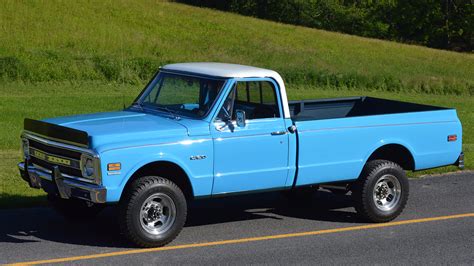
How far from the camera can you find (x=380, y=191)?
9.95m

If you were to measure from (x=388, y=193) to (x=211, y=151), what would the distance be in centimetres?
249

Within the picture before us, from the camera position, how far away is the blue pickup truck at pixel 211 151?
325 inches

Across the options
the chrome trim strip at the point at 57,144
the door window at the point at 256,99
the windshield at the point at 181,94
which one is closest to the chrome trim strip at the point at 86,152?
→ the chrome trim strip at the point at 57,144

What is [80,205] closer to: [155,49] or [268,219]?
[268,219]

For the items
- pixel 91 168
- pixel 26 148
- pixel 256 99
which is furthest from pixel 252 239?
pixel 26 148

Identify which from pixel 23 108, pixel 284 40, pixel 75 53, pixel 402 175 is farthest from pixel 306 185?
pixel 284 40

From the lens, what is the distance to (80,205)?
952 cm

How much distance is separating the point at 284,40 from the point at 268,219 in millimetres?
36487

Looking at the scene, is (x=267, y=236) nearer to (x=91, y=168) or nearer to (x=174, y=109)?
(x=174, y=109)

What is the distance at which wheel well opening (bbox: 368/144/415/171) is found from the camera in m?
10.1

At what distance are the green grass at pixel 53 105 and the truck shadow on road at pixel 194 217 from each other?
2.94 ft

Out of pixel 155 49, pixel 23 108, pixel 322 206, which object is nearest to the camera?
pixel 322 206

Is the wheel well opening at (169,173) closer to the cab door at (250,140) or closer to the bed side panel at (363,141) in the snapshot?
the cab door at (250,140)

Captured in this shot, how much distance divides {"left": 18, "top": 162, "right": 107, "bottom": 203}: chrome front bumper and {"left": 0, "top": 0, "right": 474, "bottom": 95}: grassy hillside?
2112 cm
